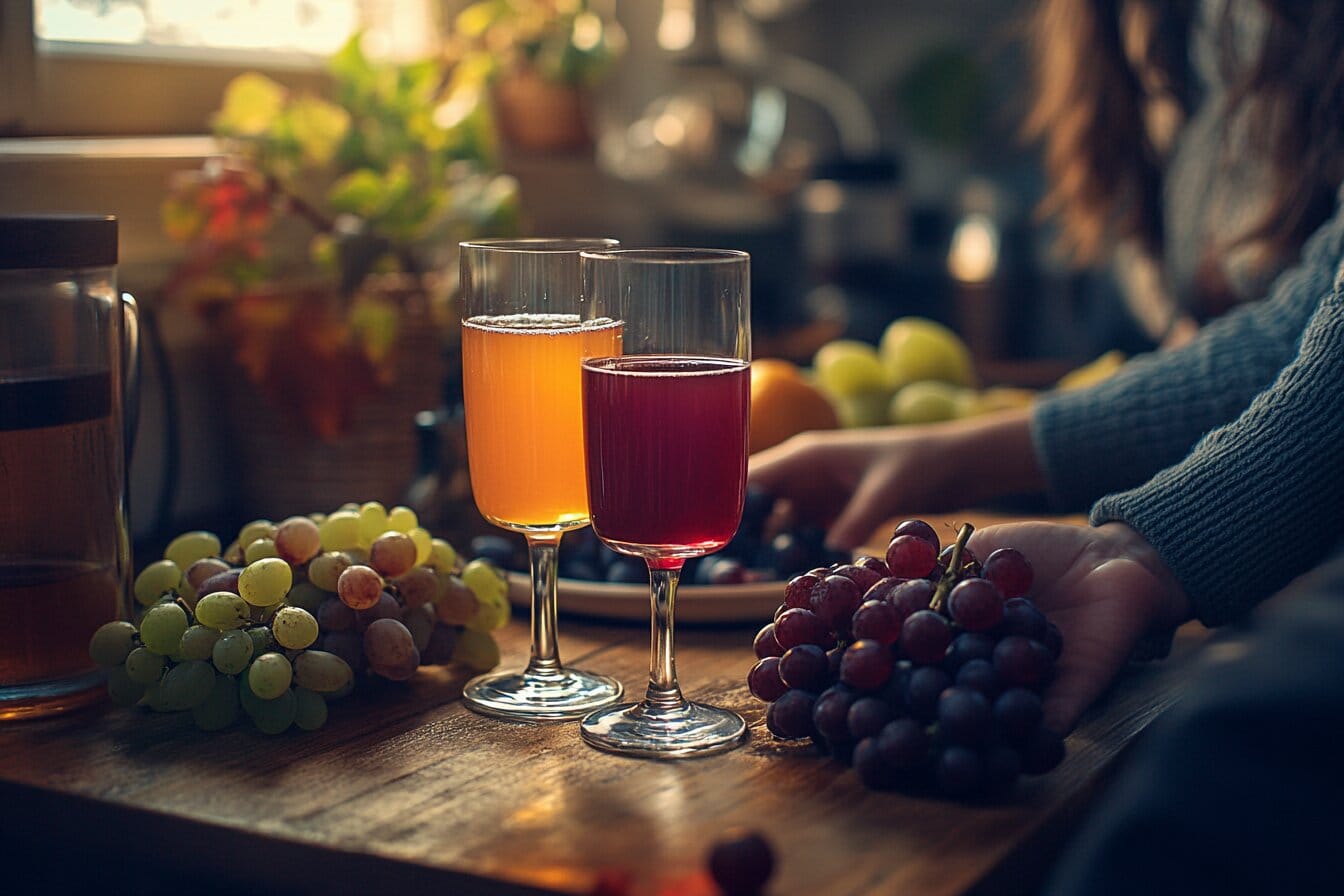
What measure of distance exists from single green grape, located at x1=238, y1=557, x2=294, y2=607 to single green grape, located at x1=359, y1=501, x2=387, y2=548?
109 millimetres

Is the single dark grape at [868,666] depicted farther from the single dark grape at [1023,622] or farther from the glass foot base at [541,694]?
the glass foot base at [541,694]

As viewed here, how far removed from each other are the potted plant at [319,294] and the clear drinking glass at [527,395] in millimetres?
519

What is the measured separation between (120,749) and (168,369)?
891 mm

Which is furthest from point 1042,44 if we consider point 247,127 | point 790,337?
point 247,127

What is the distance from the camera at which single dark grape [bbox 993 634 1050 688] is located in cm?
87

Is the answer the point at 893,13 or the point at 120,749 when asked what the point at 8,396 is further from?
the point at 893,13

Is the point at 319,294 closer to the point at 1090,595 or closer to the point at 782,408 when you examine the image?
the point at 782,408

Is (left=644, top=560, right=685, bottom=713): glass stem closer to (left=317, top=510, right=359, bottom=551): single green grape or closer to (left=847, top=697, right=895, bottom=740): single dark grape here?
(left=847, top=697, right=895, bottom=740): single dark grape

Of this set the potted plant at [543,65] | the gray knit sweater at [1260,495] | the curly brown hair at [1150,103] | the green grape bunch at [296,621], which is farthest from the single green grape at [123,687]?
the potted plant at [543,65]

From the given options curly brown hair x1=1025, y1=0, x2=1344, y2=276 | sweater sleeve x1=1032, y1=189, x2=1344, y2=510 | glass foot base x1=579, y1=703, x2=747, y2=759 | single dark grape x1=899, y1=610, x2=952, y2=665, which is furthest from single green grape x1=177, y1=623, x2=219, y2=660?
curly brown hair x1=1025, y1=0, x2=1344, y2=276

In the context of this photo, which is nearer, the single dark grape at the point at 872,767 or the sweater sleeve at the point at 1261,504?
the single dark grape at the point at 872,767

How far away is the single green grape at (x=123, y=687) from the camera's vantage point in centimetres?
102

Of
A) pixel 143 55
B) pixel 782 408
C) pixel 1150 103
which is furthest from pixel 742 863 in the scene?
pixel 1150 103

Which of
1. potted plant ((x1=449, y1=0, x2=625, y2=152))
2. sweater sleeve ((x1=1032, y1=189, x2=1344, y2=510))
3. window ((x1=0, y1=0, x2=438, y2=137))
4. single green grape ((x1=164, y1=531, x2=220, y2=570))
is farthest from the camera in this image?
potted plant ((x1=449, y1=0, x2=625, y2=152))
